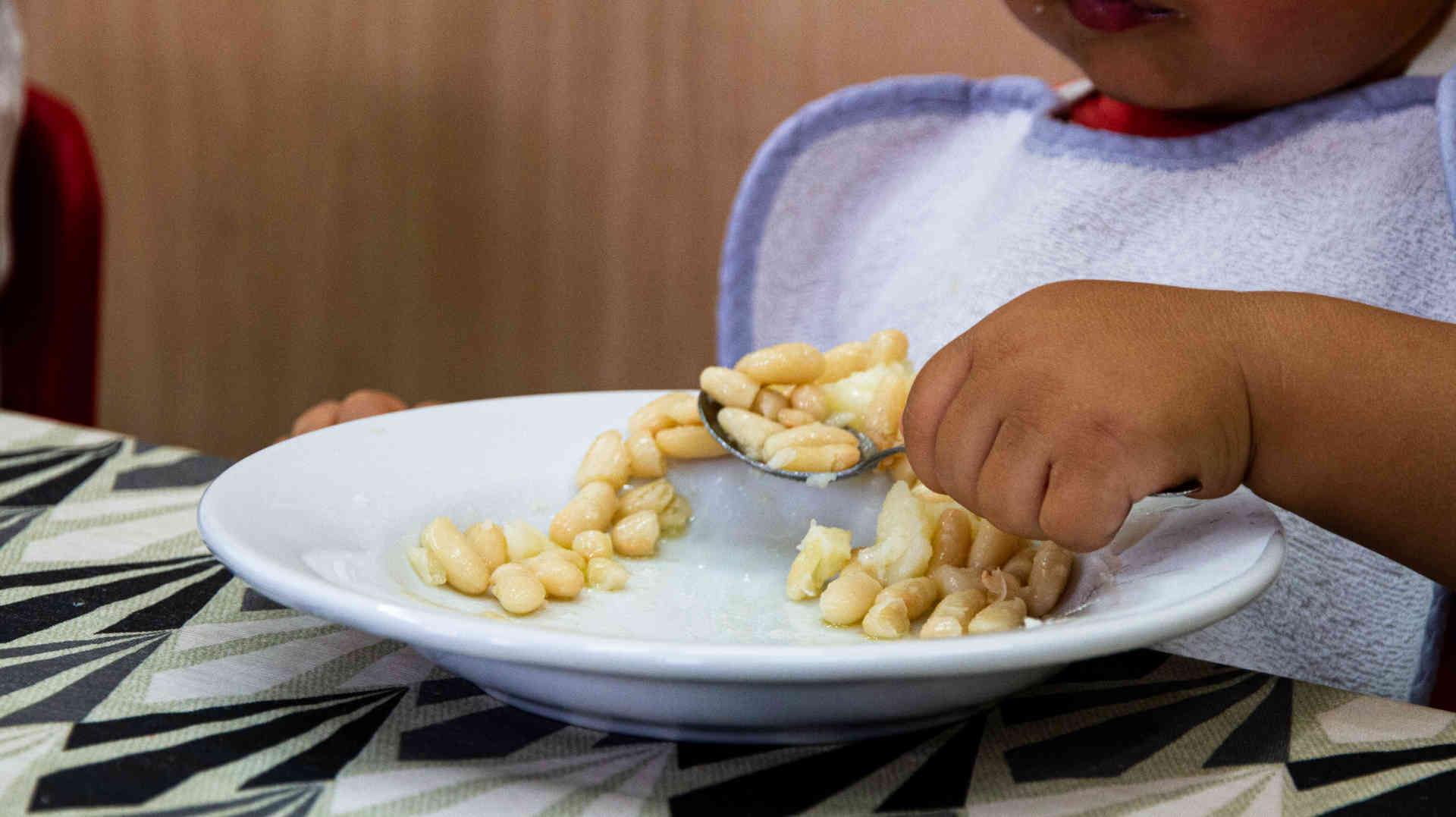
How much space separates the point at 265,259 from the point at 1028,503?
69.9 inches

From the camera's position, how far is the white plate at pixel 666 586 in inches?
11.7

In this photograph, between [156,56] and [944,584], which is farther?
[156,56]

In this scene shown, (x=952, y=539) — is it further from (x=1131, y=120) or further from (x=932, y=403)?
(x=1131, y=120)

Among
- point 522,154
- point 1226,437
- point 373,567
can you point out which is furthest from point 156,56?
point 1226,437

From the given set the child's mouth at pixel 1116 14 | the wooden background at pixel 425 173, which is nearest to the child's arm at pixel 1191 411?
the child's mouth at pixel 1116 14

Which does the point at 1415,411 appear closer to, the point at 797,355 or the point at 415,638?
the point at 797,355

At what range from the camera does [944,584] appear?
44cm

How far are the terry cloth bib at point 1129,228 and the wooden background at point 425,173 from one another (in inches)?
15.8

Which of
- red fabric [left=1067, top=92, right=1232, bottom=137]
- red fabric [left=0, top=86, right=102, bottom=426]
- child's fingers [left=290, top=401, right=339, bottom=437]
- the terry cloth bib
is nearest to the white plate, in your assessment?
child's fingers [left=290, top=401, right=339, bottom=437]

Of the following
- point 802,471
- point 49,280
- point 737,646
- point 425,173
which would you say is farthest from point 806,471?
point 425,173

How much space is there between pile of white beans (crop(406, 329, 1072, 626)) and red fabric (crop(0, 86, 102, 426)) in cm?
97

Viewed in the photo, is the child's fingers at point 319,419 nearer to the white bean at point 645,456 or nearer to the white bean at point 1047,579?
the white bean at point 645,456

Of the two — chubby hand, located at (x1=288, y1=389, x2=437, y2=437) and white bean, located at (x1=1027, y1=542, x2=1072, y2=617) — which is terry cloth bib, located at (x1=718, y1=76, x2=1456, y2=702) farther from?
chubby hand, located at (x1=288, y1=389, x2=437, y2=437)

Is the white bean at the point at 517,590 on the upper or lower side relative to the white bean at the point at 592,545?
upper
